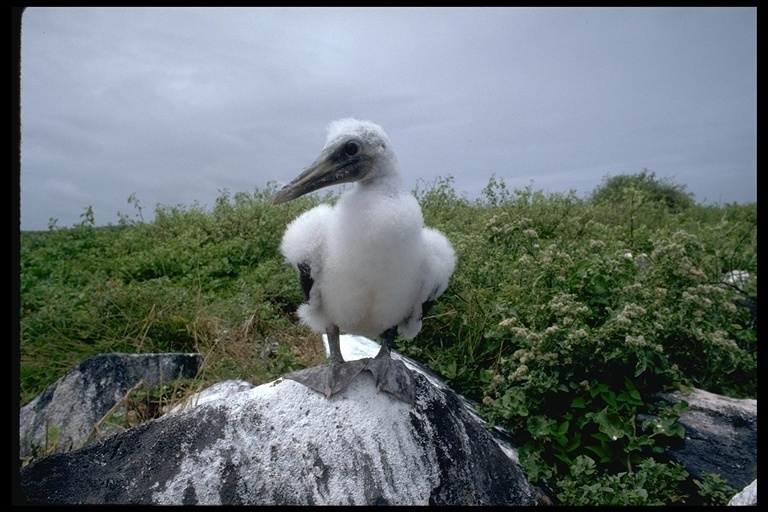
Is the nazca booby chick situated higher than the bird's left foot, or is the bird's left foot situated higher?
the nazca booby chick

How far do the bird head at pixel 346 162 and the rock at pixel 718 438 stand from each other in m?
2.43

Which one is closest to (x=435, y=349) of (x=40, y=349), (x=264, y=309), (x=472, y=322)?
(x=472, y=322)

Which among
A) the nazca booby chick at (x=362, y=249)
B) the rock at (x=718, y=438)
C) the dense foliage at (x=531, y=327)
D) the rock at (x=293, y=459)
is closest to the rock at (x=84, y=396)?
the dense foliage at (x=531, y=327)

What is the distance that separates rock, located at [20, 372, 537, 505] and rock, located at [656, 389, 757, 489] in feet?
3.40

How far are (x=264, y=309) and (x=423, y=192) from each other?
420 cm

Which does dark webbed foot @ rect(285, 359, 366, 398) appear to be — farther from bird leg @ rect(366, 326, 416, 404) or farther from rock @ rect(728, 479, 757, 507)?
rock @ rect(728, 479, 757, 507)

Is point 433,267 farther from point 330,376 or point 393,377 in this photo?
point 330,376

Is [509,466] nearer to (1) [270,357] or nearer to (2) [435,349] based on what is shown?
(2) [435,349]

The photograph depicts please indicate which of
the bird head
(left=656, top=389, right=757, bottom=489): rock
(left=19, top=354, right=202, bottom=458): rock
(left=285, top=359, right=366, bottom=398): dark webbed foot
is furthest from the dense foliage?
the bird head

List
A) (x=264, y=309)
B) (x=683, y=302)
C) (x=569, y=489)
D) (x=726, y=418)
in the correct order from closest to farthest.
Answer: (x=569, y=489), (x=726, y=418), (x=683, y=302), (x=264, y=309)

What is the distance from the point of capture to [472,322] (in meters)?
4.42

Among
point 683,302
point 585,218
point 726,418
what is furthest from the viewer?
point 585,218

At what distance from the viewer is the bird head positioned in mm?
2914

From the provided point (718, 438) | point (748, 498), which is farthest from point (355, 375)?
point (718, 438)
